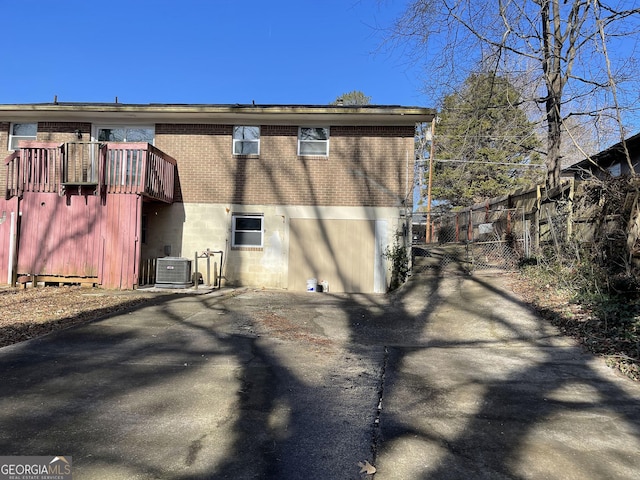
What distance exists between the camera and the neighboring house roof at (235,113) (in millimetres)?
12094

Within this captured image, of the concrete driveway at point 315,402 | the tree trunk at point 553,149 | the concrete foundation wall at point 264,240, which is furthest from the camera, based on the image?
the concrete foundation wall at point 264,240

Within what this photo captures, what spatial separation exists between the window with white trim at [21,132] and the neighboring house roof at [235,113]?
0.52 m

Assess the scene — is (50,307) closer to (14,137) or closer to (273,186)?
(273,186)

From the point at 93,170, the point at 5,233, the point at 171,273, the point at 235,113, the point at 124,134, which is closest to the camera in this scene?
the point at 93,170

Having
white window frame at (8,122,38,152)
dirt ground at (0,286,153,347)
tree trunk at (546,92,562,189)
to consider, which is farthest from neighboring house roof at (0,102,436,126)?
dirt ground at (0,286,153,347)

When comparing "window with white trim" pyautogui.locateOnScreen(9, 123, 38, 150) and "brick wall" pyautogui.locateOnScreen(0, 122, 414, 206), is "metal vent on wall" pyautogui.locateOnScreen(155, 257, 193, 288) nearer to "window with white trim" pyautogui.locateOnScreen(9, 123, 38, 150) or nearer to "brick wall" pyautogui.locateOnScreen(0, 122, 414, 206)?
"brick wall" pyautogui.locateOnScreen(0, 122, 414, 206)

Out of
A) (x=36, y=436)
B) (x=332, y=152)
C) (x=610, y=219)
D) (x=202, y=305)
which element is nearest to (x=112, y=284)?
(x=202, y=305)

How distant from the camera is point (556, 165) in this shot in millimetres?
12789

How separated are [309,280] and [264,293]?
1.52 meters

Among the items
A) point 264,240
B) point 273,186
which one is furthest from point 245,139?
point 264,240

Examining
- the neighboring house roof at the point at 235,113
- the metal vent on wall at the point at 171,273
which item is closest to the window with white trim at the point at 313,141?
the neighboring house roof at the point at 235,113

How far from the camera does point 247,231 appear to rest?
509 inches

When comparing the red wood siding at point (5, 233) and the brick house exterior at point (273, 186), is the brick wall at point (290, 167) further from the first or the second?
the red wood siding at point (5, 233)

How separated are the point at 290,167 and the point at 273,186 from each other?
0.76 meters
